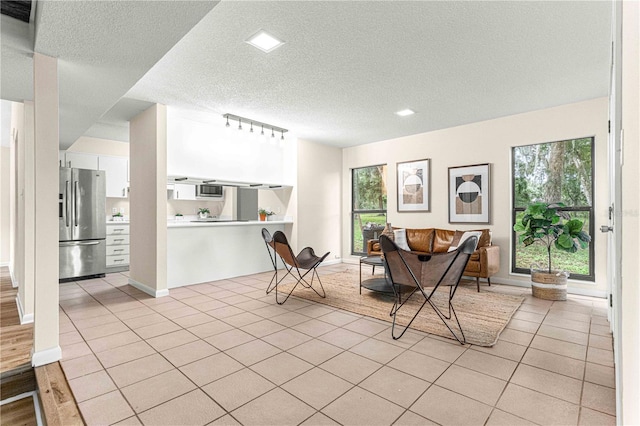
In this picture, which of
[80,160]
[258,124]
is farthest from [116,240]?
[258,124]

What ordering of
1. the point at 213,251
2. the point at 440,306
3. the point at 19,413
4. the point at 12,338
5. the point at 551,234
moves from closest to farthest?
the point at 19,413, the point at 12,338, the point at 440,306, the point at 551,234, the point at 213,251

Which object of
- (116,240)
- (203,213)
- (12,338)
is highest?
(203,213)

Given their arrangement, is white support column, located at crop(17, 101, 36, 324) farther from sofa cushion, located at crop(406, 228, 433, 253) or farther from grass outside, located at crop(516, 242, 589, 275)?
grass outside, located at crop(516, 242, 589, 275)

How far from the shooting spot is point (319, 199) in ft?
21.5

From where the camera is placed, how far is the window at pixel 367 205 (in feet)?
21.6

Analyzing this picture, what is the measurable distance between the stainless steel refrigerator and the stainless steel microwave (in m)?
1.61

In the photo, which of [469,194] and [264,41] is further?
[469,194]

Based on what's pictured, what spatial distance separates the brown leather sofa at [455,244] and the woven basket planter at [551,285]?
23.4 inches

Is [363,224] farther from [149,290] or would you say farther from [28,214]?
[28,214]

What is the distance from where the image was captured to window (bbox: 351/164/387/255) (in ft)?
21.6

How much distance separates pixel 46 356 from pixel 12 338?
84 centimetres

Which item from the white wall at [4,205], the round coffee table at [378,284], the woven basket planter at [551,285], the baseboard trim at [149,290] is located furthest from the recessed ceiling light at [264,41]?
the white wall at [4,205]

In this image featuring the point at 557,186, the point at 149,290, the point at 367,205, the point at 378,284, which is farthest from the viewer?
the point at 367,205

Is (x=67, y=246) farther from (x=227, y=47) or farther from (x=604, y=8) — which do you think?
(x=604, y=8)
